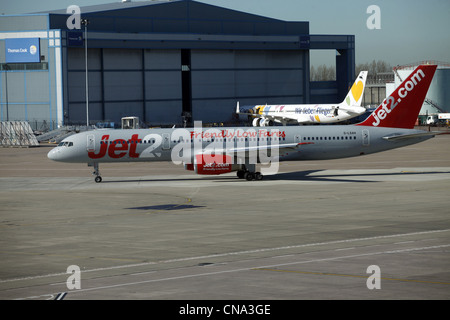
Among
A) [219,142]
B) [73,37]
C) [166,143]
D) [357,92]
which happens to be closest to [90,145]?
[166,143]

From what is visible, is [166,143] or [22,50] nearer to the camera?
[166,143]

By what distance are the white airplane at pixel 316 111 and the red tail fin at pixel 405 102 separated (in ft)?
210

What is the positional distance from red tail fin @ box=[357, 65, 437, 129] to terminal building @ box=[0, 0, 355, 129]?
65600mm

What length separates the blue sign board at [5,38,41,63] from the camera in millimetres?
121438

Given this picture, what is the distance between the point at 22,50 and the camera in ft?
401

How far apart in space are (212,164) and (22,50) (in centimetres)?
8177

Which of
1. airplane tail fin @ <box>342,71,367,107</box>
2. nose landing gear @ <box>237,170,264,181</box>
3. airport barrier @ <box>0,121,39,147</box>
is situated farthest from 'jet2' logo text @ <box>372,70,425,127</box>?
airplane tail fin @ <box>342,71,367,107</box>

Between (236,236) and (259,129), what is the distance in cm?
2636

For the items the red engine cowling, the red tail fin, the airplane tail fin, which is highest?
the airplane tail fin

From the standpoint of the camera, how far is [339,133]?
2159 inches

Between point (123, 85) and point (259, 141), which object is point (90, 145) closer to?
point (259, 141)

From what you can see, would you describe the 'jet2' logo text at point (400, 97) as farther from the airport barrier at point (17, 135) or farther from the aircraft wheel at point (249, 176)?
the airport barrier at point (17, 135)

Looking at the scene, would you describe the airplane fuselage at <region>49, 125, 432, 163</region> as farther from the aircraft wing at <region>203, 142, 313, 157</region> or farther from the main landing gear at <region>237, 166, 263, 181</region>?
the main landing gear at <region>237, 166, 263, 181</region>

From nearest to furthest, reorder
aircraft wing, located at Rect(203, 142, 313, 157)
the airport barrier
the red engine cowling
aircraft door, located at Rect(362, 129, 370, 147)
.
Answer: the red engine cowling → aircraft wing, located at Rect(203, 142, 313, 157) → aircraft door, located at Rect(362, 129, 370, 147) → the airport barrier
